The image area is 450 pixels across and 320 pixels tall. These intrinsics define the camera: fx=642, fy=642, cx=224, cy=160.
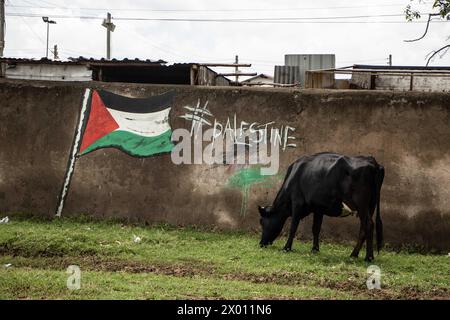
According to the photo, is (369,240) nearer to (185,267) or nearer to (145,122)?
(185,267)

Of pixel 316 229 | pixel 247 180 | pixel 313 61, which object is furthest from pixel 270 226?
pixel 313 61

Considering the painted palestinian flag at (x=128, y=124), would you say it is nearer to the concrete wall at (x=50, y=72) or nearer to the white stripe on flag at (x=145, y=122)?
the white stripe on flag at (x=145, y=122)

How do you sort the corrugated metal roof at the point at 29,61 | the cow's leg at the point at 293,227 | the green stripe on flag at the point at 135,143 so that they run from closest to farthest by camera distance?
the cow's leg at the point at 293,227 → the green stripe on flag at the point at 135,143 → the corrugated metal roof at the point at 29,61

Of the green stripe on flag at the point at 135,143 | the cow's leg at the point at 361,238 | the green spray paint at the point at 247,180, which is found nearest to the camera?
the cow's leg at the point at 361,238

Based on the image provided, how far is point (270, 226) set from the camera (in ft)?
36.1

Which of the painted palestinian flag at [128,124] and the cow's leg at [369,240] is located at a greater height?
the painted palestinian flag at [128,124]

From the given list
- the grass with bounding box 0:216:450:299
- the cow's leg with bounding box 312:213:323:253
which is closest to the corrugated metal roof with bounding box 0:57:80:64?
the grass with bounding box 0:216:450:299

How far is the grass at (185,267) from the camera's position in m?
7.54

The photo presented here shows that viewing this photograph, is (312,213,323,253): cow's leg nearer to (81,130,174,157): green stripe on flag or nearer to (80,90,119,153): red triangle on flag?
(81,130,174,157): green stripe on flag

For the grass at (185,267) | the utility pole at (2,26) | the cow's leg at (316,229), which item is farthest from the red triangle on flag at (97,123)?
the utility pole at (2,26)

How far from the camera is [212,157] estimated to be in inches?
495

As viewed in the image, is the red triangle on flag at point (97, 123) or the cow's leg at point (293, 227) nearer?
the cow's leg at point (293, 227)

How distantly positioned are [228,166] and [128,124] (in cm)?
226

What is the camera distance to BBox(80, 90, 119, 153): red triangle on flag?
42.8ft
